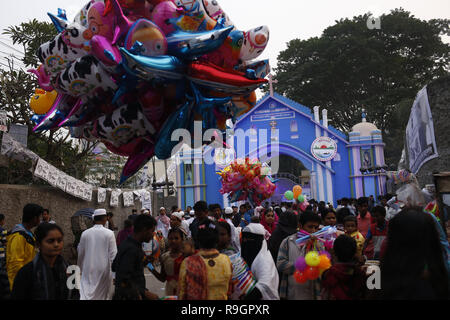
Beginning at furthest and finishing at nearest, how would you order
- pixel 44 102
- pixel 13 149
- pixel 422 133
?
pixel 422 133 → pixel 13 149 → pixel 44 102

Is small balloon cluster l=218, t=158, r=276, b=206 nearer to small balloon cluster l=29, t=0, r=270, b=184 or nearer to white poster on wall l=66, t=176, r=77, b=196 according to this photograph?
white poster on wall l=66, t=176, r=77, b=196

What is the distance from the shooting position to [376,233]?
5.11 meters

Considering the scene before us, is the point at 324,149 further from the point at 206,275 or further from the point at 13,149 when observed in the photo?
the point at 206,275

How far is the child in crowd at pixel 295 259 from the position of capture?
3.29 m

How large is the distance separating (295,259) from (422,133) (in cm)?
918

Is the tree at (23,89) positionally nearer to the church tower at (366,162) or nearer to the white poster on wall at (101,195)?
the white poster on wall at (101,195)

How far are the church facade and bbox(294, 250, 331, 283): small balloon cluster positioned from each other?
19086mm

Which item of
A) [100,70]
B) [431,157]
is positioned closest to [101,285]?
[100,70]

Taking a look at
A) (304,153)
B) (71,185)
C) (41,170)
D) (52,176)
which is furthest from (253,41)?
(304,153)

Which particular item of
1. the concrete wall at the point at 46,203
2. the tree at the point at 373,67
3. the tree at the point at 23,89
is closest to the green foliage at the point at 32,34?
the tree at the point at 23,89

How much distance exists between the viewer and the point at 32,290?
2.61 meters

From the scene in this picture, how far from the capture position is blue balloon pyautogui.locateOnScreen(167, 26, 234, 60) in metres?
3.25

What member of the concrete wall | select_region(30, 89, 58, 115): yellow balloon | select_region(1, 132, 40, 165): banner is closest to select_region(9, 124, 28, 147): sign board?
select_region(1, 132, 40, 165): banner
